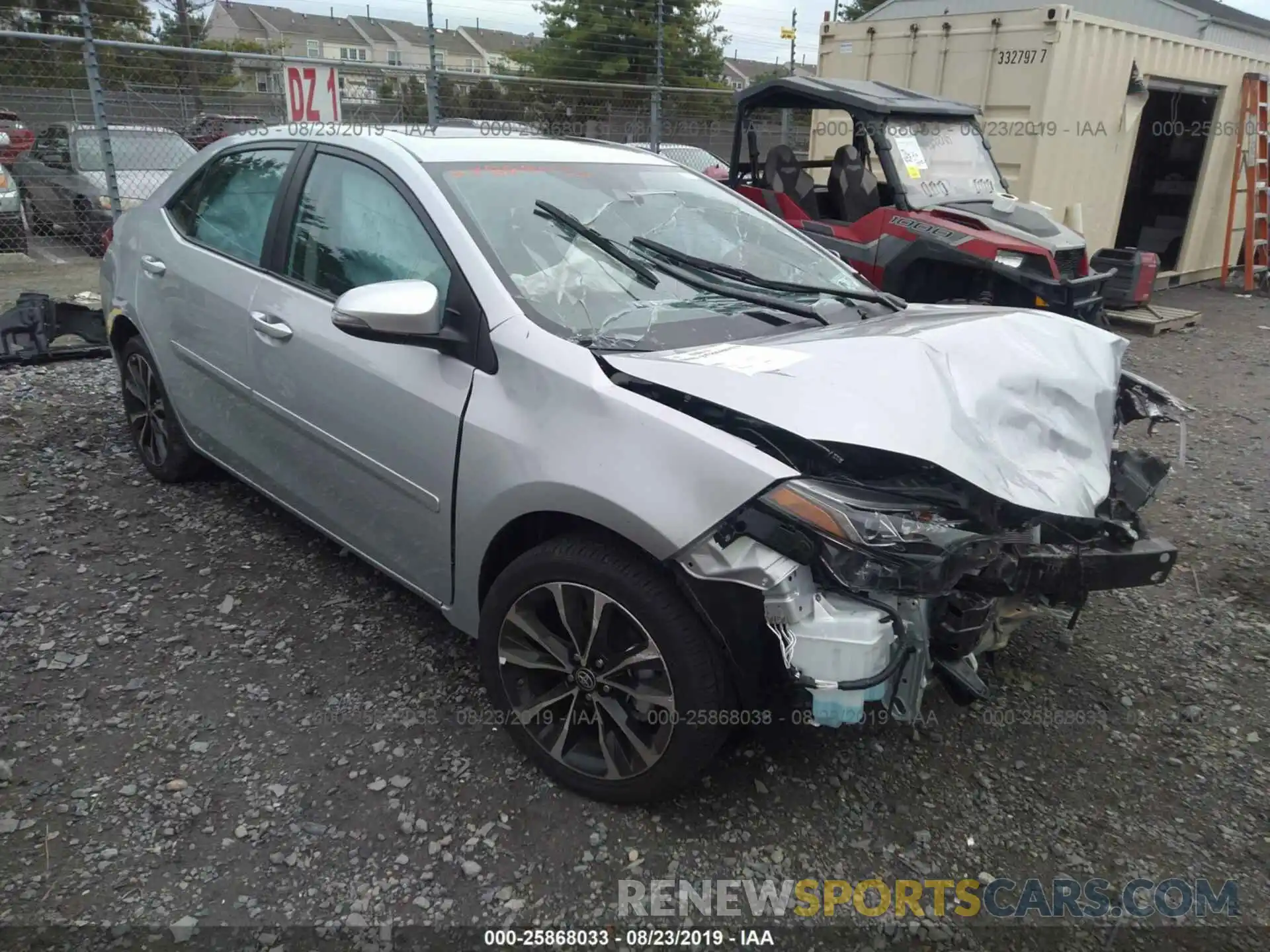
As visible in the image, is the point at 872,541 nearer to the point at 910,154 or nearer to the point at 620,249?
the point at 620,249

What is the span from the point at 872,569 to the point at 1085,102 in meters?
9.02

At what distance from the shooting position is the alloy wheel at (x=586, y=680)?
2305 mm

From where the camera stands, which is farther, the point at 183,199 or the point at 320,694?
the point at 183,199

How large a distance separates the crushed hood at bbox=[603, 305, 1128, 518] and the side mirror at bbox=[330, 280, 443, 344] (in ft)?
1.80

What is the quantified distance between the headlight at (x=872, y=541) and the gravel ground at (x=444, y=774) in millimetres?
831

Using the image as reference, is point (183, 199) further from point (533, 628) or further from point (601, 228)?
point (533, 628)

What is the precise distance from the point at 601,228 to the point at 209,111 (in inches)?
403

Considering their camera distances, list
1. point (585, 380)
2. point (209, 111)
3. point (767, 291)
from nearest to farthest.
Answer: point (585, 380) < point (767, 291) < point (209, 111)

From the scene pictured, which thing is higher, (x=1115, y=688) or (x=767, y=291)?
(x=767, y=291)

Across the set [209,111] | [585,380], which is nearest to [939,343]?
[585,380]

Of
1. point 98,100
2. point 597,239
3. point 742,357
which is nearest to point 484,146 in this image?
point 597,239

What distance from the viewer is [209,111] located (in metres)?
11.1

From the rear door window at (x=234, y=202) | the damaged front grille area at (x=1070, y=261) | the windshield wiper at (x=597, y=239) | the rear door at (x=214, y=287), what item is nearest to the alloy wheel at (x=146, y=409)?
the rear door at (x=214, y=287)

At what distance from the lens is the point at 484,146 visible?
10.5 ft
